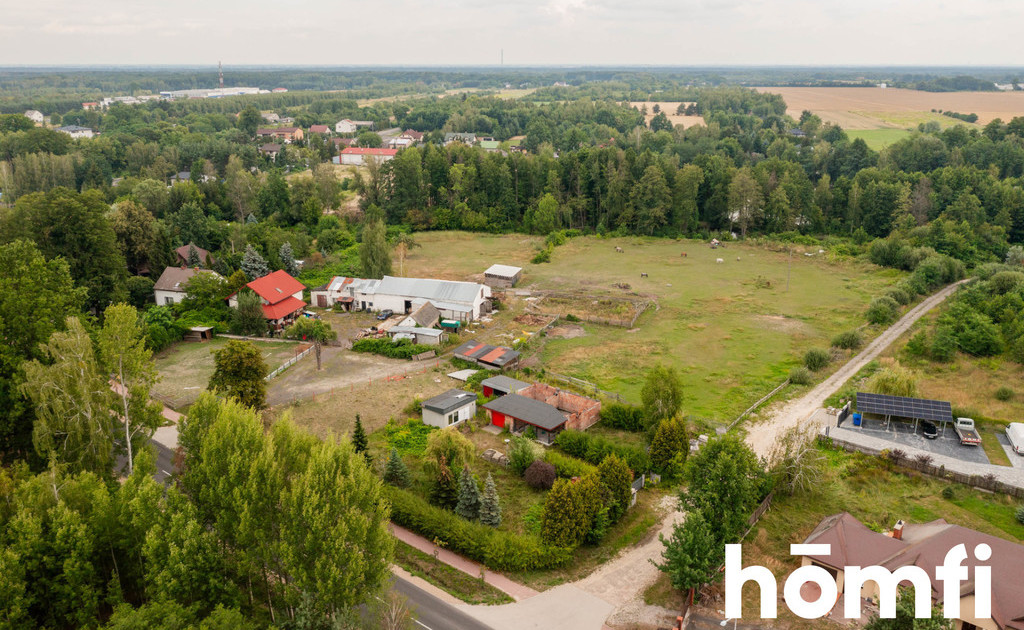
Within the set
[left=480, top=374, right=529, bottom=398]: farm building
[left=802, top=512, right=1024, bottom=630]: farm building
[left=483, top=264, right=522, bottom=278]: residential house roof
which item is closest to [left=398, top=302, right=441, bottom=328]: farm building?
[left=483, top=264, right=522, bottom=278]: residential house roof

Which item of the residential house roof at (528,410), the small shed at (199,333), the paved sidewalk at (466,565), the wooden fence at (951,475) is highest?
the residential house roof at (528,410)

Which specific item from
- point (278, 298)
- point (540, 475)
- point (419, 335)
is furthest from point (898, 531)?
point (278, 298)

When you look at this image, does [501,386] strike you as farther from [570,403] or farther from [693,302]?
[693,302]

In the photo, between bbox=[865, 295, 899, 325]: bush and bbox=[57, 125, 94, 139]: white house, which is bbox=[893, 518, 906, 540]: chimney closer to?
bbox=[865, 295, 899, 325]: bush

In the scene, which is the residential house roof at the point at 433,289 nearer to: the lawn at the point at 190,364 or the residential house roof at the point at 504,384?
the lawn at the point at 190,364

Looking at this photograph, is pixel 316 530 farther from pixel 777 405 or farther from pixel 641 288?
pixel 641 288

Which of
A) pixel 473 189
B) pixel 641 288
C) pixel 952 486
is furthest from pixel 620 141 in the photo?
pixel 952 486

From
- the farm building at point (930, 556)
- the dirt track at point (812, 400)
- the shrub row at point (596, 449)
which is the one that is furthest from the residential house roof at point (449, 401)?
the farm building at point (930, 556)
